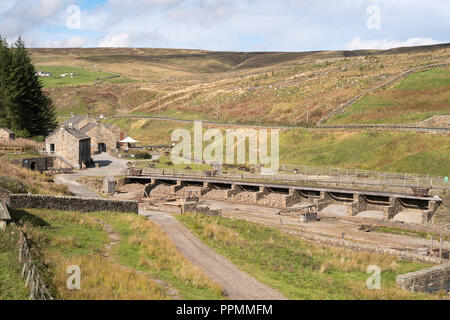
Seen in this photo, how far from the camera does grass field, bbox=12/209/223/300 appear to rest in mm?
17703

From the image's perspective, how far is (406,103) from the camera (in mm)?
89250

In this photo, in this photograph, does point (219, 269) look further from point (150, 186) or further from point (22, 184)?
point (150, 186)

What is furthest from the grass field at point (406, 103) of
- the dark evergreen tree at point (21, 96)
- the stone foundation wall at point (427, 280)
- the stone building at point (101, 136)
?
the stone foundation wall at point (427, 280)

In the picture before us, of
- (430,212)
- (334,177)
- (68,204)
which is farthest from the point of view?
(334,177)

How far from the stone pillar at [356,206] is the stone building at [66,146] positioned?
3840 centimetres

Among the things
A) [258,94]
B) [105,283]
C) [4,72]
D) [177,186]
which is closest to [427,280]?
[105,283]

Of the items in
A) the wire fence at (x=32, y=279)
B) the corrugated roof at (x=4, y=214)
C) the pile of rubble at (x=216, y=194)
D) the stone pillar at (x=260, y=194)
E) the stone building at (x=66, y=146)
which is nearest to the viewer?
the wire fence at (x=32, y=279)

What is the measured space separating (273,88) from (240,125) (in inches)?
1746

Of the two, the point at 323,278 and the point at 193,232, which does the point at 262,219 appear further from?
the point at 323,278

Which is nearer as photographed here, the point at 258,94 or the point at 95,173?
the point at 95,173

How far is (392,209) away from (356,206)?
3.73m

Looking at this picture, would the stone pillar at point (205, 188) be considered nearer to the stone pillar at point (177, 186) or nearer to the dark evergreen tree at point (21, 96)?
the stone pillar at point (177, 186)

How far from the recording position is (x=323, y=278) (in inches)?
965

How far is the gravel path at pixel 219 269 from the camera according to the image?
63.9 ft
